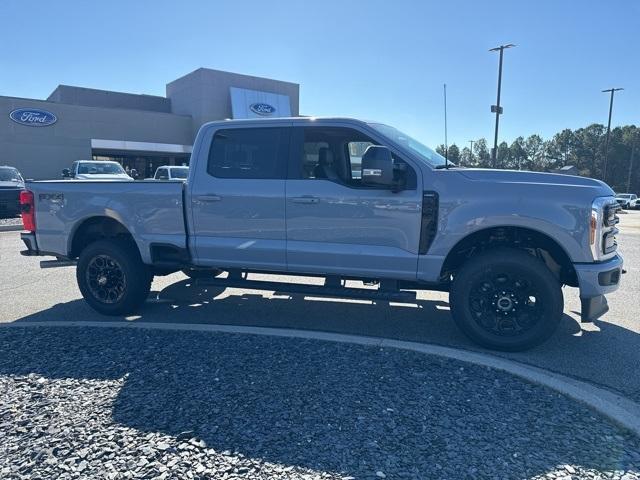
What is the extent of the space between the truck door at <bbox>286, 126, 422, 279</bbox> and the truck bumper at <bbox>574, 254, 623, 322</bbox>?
1429 mm

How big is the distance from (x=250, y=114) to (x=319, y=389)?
35.9 metres

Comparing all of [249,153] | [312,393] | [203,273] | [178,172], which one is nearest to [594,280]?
[312,393]

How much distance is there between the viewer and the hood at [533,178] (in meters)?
4.19

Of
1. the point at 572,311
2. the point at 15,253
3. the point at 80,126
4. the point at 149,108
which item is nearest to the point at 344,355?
the point at 572,311

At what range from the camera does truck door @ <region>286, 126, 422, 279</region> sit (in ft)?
14.8

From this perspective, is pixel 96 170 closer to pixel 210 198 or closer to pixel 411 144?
pixel 210 198

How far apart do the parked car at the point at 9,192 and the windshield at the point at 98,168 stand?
2.23 metres

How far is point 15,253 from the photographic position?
9.92 m

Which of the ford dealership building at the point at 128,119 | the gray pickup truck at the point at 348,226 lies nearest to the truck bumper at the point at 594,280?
the gray pickup truck at the point at 348,226

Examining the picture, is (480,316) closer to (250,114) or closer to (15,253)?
(15,253)

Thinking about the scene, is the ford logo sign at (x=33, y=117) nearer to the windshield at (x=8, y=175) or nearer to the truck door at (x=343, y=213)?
the windshield at (x=8, y=175)

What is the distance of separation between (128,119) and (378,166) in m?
33.9

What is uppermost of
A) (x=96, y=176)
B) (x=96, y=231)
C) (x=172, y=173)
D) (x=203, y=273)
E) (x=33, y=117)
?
(x=33, y=117)

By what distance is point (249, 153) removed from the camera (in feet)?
16.6
